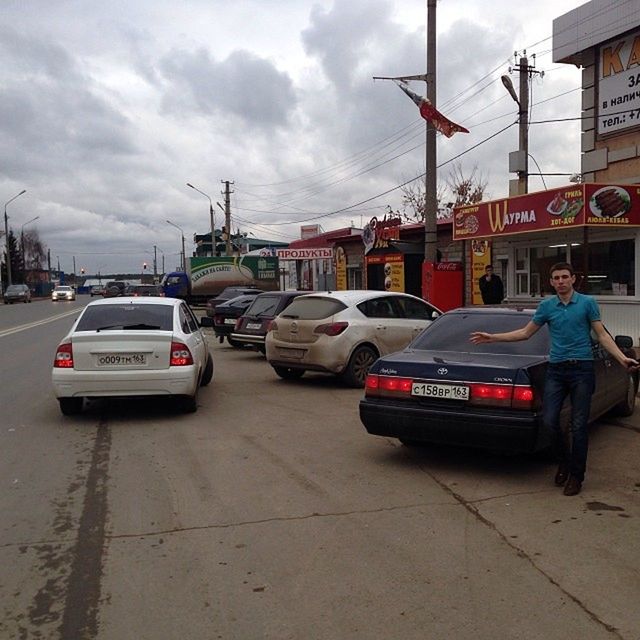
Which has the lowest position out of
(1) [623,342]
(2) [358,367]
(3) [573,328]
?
(2) [358,367]

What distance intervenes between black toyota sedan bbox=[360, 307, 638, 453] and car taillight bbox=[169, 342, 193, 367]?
284 cm

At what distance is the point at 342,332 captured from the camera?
10594 millimetres

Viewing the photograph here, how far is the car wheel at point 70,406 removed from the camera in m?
8.50

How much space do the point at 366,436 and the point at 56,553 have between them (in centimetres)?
378

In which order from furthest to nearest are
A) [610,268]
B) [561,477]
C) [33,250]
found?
[33,250] < [610,268] < [561,477]

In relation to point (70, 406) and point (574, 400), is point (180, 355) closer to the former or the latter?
point (70, 406)

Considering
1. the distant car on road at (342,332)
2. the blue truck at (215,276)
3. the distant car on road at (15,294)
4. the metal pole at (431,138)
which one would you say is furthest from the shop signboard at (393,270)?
the distant car on road at (15,294)

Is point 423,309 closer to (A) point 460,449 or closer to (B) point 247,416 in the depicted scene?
(B) point 247,416

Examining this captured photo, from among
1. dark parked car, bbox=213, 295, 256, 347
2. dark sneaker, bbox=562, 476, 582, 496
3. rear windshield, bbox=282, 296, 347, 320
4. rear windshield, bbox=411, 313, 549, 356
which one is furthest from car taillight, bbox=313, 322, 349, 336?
dark parked car, bbox=213, 295, 256, 347

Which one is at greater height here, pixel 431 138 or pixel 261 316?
pixel 431 138

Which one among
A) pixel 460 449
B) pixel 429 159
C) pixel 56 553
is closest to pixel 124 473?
pixel 56 553

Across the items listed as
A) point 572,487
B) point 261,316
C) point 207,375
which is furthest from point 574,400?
point 261,316

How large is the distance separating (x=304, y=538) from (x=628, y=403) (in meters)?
5.31

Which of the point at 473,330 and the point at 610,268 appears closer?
the point at 473,330
